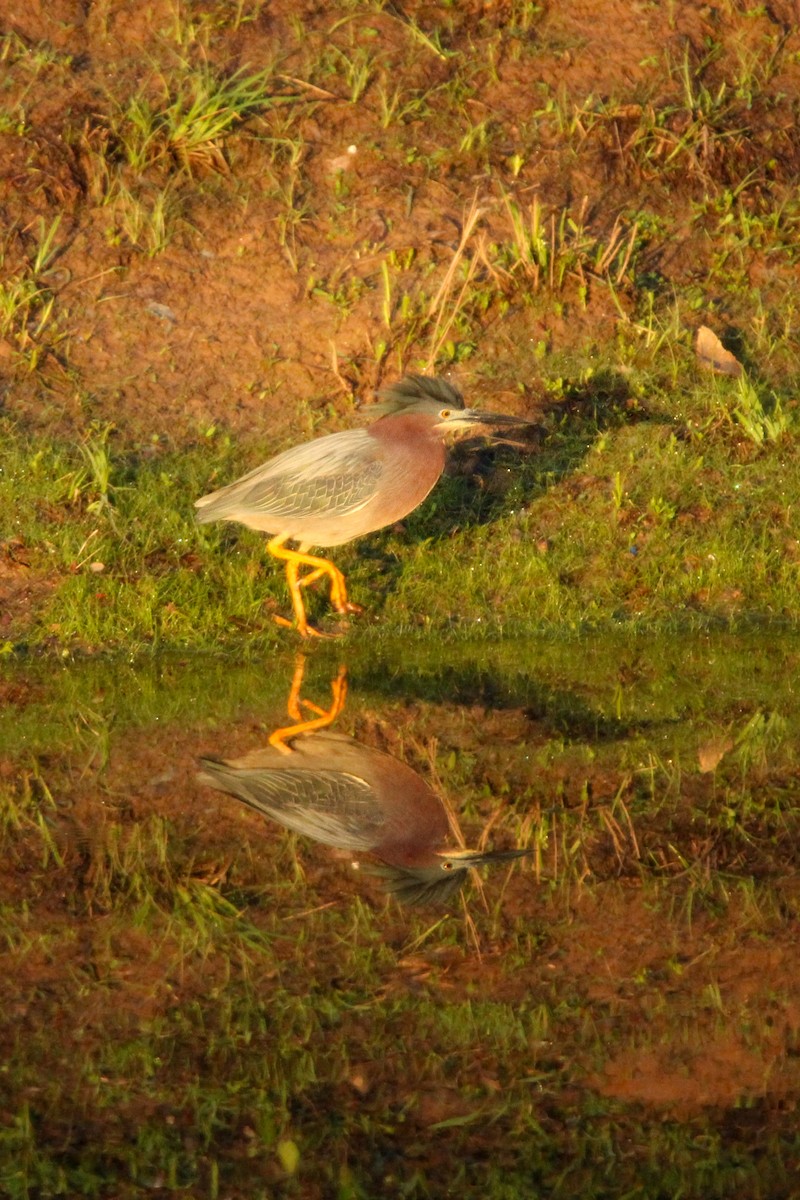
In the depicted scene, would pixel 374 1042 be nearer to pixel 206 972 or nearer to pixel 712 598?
pixel 206 972

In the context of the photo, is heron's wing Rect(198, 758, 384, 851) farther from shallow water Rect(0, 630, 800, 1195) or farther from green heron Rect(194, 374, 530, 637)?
green heron Rect(194, 374, 530, 637)

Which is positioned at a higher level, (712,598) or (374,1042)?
(374,1042)

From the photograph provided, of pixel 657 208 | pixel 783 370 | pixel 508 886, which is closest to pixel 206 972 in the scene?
pixel 508 886

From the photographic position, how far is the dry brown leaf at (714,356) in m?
9.35

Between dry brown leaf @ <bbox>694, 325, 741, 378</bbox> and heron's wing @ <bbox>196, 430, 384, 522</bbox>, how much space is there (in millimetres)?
2327

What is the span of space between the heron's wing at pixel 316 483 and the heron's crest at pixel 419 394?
20 cm

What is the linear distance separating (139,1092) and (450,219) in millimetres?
6750

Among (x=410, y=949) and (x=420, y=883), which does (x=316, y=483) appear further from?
(x=410, y=949)

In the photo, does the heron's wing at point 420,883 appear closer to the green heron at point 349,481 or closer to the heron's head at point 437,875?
the heron's head at point 437,875

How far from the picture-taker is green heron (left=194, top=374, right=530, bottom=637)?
7820mm

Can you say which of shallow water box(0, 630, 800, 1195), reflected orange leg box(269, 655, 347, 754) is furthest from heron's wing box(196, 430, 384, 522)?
shallow water box(0, 630, 800, 1195)

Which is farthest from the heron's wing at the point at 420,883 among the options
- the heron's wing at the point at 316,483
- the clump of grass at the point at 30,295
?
the clump of grass at the point at 30,295

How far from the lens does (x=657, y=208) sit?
10273 millimetres

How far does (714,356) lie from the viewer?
9398 mm
